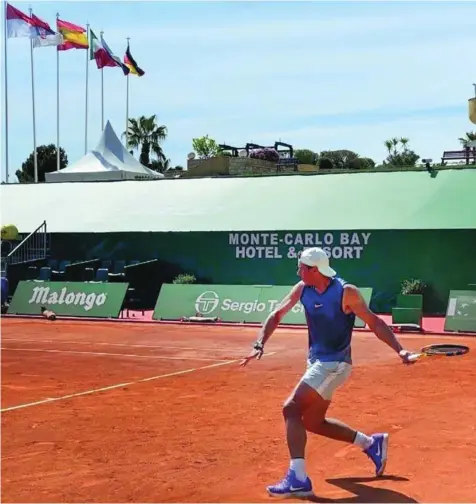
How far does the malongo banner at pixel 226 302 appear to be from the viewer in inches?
859

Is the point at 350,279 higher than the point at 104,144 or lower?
lower

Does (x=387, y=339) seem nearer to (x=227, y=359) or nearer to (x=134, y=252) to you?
(x=227, y=359)

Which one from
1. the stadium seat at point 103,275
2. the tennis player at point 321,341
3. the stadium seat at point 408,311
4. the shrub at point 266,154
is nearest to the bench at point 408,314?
the stadium seat at point 408,311

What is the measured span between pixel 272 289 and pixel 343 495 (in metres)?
16.0

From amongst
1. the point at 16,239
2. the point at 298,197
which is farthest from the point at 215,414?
the point at 16,239

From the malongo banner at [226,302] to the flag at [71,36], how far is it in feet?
78.1

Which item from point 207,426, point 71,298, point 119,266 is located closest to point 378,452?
point 207,426

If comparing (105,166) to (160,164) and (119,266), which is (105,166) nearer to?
(119,266)

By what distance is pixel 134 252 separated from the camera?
2891 cm

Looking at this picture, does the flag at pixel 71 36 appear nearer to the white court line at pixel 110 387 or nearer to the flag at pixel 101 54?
the flag at pixel 101 54

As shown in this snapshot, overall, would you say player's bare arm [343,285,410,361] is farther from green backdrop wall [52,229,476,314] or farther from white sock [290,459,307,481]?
green backdrop wall [52,229,476,314]

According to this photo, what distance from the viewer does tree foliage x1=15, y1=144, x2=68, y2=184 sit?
73688 mm

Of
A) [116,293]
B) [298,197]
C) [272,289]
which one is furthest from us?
[298,197]

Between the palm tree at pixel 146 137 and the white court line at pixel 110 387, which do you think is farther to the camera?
the palm tree at pixel 146 137
